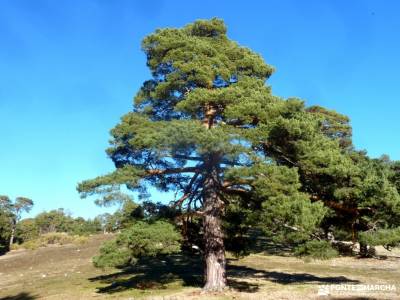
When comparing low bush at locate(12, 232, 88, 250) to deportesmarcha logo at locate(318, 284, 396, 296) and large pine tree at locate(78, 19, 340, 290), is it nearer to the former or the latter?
large pine tree at locate(78, 19, 340, 290)

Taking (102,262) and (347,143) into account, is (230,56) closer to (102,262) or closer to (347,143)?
(102,262)

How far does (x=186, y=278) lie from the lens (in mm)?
24359

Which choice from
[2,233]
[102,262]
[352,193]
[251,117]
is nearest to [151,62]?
[251,117]

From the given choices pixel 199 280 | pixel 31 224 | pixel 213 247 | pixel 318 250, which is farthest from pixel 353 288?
pixel 31 224

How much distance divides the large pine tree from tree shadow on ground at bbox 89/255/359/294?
423 cm

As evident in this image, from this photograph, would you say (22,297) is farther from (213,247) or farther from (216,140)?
(216,140)

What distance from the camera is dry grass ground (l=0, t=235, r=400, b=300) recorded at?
18562 millimetres

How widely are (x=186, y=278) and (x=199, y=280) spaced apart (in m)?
1.47

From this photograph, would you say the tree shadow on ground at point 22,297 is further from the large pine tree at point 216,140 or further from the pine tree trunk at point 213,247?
the pine tree trunk at point 213,247

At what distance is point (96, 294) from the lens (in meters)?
20.7

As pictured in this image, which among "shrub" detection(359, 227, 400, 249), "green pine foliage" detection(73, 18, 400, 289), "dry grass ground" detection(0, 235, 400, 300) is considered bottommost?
"dry grass ground" detection(0, 235, 400, 300)

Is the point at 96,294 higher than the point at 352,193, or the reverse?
the point at 352,193

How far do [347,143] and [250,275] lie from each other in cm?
2033

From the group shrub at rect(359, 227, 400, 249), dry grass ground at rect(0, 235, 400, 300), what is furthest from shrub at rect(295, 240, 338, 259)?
dry grass ground at rect(0, 235, 400, 300)
